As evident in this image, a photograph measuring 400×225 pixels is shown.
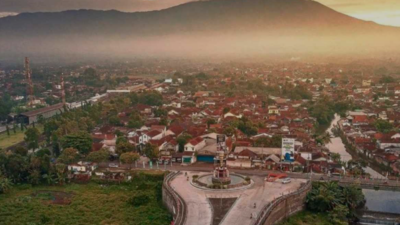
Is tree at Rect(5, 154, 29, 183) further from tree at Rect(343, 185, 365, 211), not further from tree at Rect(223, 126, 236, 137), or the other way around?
tree at Rect(343, 185, 365, 211)

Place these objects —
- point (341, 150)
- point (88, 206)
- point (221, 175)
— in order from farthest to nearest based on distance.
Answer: point (341, 150), point (221, 175), point (88, 206)

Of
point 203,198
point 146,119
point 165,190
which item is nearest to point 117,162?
point 165,190

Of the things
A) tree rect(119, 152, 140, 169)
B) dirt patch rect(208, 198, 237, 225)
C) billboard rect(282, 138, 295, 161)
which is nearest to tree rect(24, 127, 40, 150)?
tree rect(119, 152, 140, 169)

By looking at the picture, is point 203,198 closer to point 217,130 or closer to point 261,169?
point 261,169

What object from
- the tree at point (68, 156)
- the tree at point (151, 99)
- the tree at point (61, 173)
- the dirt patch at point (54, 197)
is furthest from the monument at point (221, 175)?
the tree at point (151, 99)

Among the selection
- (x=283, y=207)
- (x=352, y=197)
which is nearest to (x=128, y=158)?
(x=283, y=207)

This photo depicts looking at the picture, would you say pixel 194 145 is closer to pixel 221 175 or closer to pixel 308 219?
pixel 221 175
